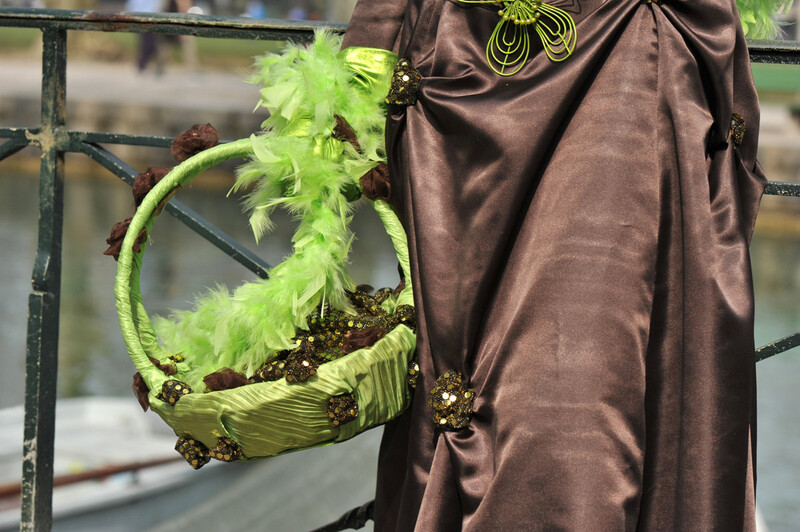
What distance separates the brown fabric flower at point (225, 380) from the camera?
1113mm

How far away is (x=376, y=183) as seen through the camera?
1.24m

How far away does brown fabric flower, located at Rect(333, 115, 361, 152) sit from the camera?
4.06ft

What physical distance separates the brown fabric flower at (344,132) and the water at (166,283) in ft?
12.4

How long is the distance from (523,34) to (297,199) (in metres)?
0.36

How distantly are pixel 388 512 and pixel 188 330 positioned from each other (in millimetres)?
368

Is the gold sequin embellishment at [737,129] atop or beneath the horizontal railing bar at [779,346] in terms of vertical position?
atop

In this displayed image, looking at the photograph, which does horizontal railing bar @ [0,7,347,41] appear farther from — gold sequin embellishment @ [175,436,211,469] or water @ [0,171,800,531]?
water @ [0,171,800,531]

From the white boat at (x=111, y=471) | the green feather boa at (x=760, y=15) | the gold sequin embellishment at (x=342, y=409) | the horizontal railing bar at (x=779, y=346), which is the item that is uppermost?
the green feather boa at (x=760, y=15)

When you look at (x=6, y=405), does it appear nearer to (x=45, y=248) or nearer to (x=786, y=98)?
(x=45, y=248)

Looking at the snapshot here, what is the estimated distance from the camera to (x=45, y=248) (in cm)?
149

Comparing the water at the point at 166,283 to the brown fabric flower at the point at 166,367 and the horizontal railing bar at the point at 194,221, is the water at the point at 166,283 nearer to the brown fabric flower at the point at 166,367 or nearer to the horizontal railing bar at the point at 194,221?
the horizontal railing bar at the point at 194,221

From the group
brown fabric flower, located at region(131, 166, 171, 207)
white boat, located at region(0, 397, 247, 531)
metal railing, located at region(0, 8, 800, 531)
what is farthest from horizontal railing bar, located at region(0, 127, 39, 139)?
white boat, located at region(0, 397, 247, 531)

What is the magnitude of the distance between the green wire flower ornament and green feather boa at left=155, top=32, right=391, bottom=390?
0.52 feet

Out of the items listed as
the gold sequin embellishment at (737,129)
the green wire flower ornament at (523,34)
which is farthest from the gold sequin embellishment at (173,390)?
the gold sequin embellishment at (737,129)
